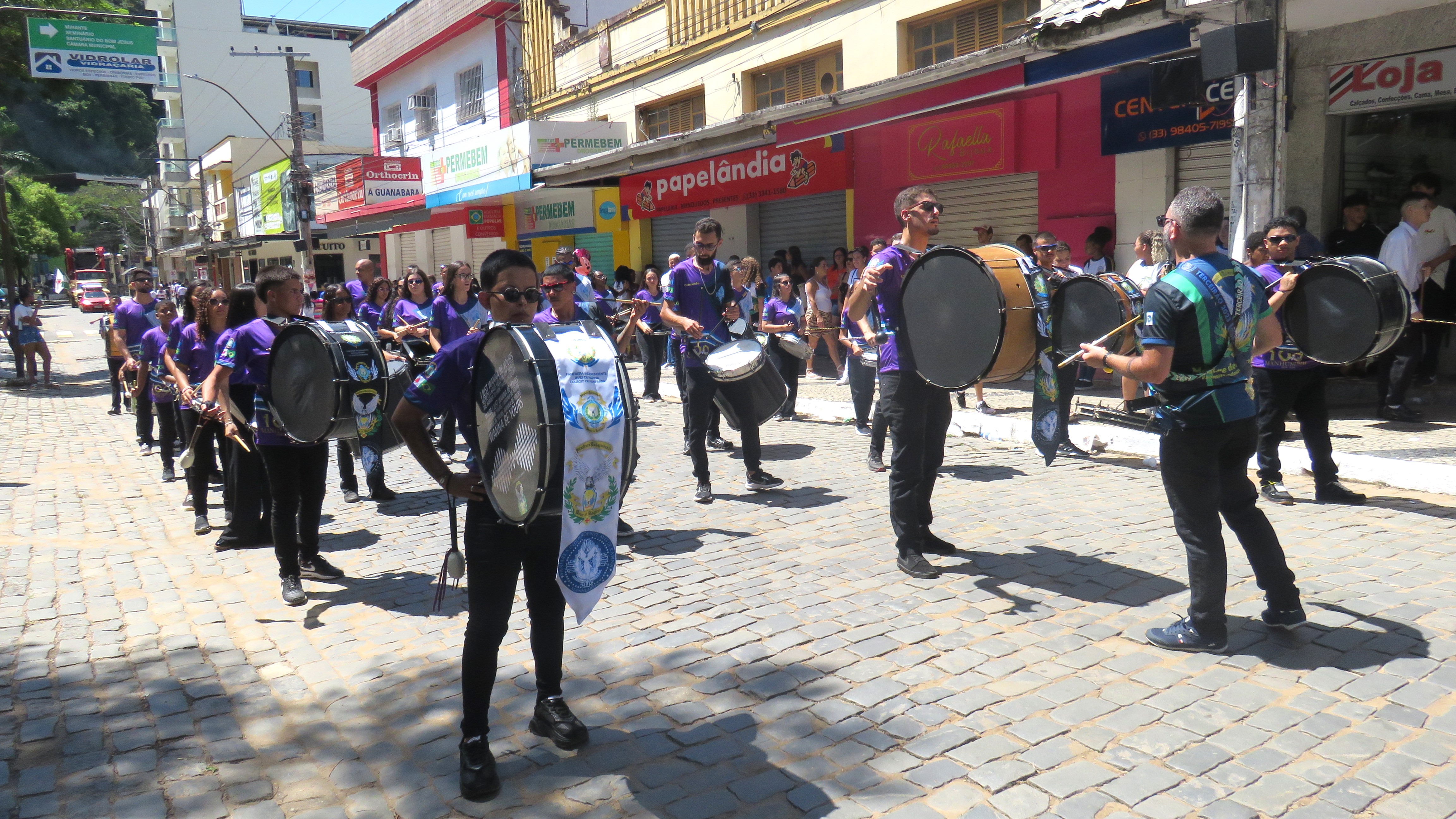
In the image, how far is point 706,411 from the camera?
7.31m

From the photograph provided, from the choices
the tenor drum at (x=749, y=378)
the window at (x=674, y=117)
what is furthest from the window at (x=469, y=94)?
the tenor drum at (x=749, y=378)

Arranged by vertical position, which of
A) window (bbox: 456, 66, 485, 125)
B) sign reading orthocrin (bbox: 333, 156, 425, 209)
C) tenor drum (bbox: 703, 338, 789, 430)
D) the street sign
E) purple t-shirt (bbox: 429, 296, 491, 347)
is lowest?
tenor drum (bbox: 703, 338, 789, 430)

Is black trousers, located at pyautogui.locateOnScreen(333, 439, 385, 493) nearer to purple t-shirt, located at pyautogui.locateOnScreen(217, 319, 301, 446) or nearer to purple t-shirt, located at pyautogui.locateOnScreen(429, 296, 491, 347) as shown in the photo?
purple t-shirt, located at pyautogui.locateOnScreen(429, 296, 491, 347)

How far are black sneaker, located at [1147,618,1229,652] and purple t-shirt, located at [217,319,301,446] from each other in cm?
428

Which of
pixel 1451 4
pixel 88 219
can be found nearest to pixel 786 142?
pixel 1451 4

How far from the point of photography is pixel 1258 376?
21.0 ft

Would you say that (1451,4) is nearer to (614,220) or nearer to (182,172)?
(614,220)

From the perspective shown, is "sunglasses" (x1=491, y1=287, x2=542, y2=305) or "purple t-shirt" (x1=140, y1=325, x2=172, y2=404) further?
"purple t-shirt" (x1=140, y1=325, x2=172, y2=404)

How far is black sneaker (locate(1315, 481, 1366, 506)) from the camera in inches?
257

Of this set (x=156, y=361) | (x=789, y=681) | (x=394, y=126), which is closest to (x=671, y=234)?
(x=156, y=361)

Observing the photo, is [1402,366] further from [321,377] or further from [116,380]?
[116,380]

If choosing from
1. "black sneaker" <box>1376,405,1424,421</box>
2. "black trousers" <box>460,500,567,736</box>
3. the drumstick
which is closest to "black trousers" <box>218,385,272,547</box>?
"black trousers" <box>460,500,567,736</box>

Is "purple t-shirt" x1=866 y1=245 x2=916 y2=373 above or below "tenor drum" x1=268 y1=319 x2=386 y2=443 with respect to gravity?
above

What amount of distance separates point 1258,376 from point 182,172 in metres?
74.1
